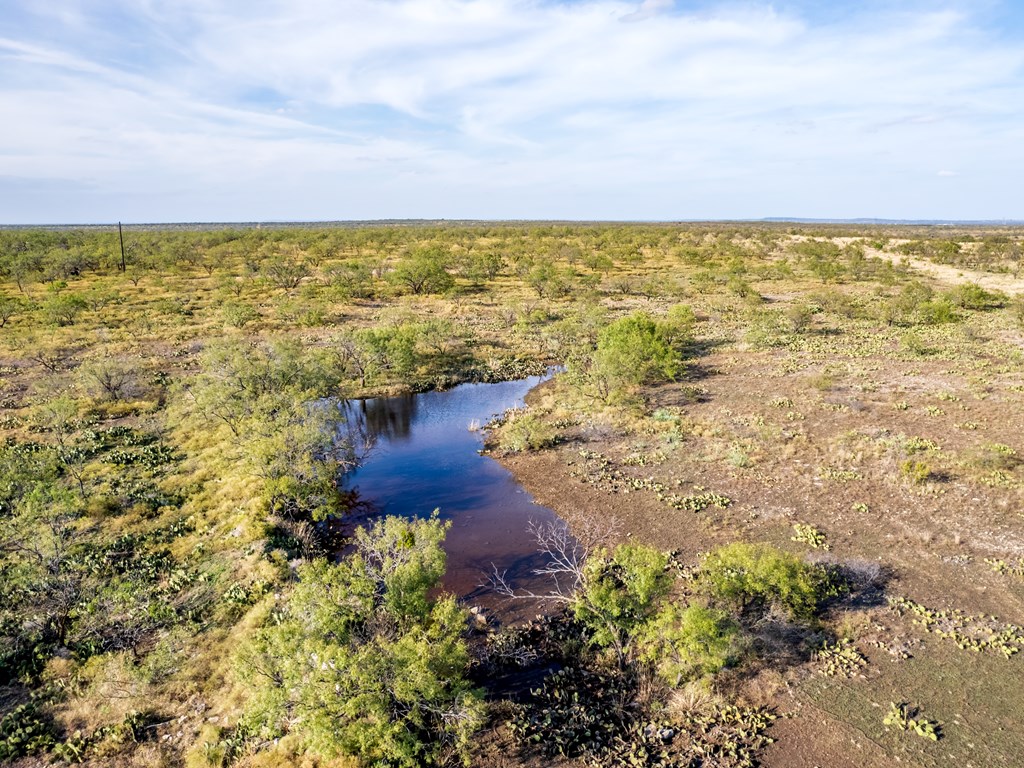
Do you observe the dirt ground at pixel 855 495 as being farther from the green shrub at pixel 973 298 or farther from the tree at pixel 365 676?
the green shrub at pixel 973 298

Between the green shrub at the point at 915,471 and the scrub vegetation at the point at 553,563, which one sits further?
the green shrub at the point at 915,471

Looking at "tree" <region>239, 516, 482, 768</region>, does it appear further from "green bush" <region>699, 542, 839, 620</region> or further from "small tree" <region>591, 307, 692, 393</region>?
"small tree" <region>591, 307, 692, 393</region>

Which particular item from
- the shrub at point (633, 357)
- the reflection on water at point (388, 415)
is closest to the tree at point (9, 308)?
the reflection on water at point (388, 415)

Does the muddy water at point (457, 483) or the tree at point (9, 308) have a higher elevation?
the tree at point (9, 308)

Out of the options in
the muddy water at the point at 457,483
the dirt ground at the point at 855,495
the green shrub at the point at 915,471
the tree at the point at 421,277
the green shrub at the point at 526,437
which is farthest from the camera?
the tree at the point at 421,277

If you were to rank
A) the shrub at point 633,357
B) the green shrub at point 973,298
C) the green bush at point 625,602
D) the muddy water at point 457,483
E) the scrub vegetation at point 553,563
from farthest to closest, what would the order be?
1. the green shrub at point 973,298
2. the shrub at point 633,357
3. the muddy water at point 457,483
4. the green bush at point 625,602
5. the scrub vegetation at point 553,563

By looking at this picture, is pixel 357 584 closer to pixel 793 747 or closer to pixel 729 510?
pixel 793 747

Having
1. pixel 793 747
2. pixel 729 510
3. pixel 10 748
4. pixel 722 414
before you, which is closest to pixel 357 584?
pixel 10 748

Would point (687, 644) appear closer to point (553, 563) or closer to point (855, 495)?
point (553, 563)

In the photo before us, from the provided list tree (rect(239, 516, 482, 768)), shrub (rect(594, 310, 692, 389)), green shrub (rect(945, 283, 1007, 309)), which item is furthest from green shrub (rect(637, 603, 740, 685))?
green shrub (rect(945, 283, 1007, 309))
